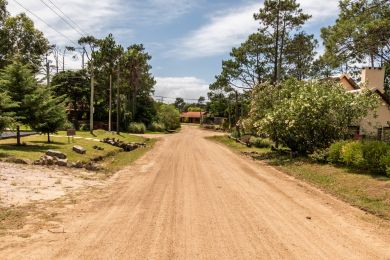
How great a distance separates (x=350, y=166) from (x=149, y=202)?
11.5 metres

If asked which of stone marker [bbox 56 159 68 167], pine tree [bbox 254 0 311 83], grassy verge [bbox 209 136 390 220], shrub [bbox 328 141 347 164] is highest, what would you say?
pine tree [bbox 254 0 311 83]

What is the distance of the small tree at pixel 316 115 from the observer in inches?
1001

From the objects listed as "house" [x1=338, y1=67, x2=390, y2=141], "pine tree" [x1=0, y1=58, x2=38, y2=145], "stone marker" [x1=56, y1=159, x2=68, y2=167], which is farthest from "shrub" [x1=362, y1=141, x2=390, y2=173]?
"pine tree" [x1=0, y1=58, x2=38, y2=145]

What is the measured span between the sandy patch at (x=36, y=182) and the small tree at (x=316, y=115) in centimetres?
1393

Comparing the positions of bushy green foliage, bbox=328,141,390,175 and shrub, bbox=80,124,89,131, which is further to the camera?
shrub, bbox=80,124,89,131

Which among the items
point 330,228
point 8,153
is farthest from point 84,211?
point 8,153

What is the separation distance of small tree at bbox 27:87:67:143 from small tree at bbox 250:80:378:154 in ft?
Result: 45.4

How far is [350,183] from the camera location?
16828mm

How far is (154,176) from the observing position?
19.0 m

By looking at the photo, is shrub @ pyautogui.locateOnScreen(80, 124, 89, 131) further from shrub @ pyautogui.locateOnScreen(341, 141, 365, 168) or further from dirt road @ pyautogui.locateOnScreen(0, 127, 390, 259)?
dirt road @ pyautogui.locateOnScreen(0, 127, 390, 259)

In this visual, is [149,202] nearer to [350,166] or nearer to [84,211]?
[84,211]

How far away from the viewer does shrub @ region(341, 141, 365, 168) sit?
19078 mm

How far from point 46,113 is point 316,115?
1698 centimetres

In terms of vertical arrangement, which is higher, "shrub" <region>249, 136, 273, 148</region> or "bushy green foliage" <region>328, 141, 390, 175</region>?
"bushy green foliage" <region>328, 141, 390, 175</region>
